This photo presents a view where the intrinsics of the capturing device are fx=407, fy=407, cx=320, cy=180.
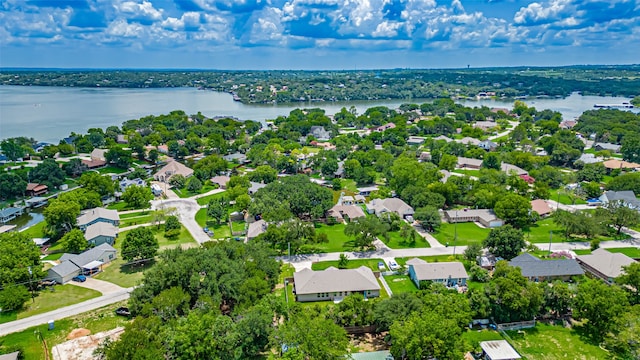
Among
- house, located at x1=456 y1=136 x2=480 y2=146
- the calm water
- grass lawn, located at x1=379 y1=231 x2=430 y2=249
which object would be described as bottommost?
grass lawn, located at x1=379 y1=231 x2=430 y2=249

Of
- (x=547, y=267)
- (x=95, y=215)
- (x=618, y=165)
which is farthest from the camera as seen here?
(x=618, y=165)

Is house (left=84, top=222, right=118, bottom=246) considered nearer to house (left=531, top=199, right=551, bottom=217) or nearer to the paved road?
the paved road

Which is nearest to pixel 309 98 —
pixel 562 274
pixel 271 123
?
pixel 271 123

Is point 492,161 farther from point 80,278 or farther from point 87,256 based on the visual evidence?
point 80,278

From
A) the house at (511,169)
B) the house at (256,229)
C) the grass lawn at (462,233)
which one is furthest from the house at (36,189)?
the house at (511,169)

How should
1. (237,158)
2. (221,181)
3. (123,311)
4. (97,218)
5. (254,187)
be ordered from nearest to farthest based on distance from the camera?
Answer: (123,311) → (97,218) → (254,187) → (221,181) → (237,158)

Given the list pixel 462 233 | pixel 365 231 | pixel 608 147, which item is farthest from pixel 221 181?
pixel 608 147

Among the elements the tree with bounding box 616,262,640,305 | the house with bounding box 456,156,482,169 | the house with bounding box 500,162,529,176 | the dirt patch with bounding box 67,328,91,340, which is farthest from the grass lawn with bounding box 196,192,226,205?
the tree with bounding box 616,262,640,305
